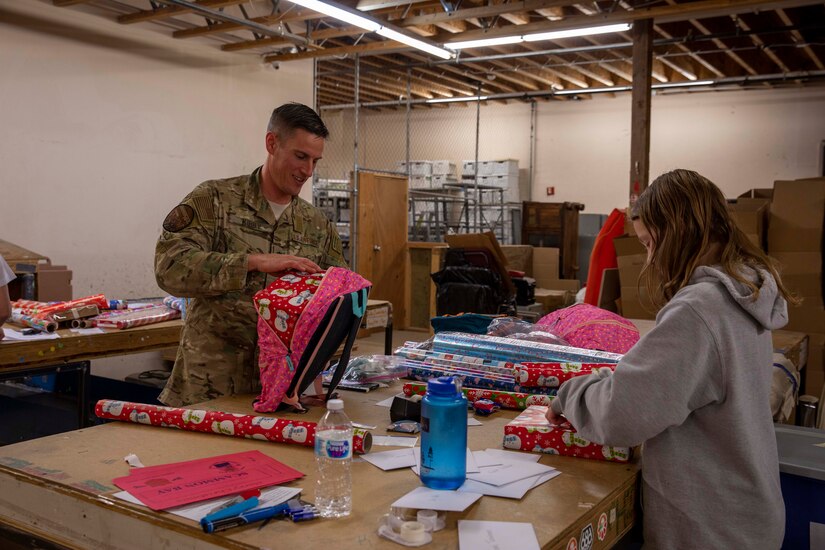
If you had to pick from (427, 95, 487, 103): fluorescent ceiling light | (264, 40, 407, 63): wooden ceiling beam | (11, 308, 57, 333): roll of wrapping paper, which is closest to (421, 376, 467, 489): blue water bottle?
(11, 308, 57, 333): roll of wrapping paper

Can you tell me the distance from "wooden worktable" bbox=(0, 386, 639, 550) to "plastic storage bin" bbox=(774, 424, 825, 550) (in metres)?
0.44

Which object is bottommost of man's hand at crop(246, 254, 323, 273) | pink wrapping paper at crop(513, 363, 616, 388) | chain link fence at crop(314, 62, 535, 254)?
pink wrapping paper at crop(513, 363, 616, 388)

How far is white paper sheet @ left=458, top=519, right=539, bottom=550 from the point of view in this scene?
124cm

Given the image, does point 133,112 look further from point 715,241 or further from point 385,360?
point 715,241

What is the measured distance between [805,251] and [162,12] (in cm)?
583

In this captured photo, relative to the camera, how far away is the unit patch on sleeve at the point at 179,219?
7.50 ft

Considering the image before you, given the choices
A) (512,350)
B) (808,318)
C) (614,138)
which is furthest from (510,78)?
(512,350)

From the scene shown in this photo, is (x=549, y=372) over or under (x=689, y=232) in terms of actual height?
under

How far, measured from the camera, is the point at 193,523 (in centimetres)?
130

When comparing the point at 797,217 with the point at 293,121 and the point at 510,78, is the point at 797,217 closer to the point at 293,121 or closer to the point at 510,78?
the point at 293,121

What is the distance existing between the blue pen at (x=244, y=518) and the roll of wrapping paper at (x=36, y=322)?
2835 mm

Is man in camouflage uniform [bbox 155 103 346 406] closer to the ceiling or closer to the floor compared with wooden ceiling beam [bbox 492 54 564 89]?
closer to the floor

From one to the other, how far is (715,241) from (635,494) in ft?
2.07

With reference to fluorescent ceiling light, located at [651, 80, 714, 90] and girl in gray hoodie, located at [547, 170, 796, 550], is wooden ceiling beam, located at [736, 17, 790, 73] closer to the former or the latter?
fluorescent ceiling light, located at [651, 80, 714, 90]
